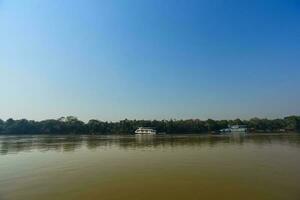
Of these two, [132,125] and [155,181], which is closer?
[155,181]

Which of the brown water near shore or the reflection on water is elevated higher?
the reflection on water

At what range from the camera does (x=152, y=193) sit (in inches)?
428

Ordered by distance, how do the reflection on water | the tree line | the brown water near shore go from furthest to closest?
the tree line, the reflection on water, the brown water near shore

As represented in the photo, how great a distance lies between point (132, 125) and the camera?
11056 centimetres

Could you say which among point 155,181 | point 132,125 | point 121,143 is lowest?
point 155,181

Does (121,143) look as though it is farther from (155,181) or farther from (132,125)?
(132,125)

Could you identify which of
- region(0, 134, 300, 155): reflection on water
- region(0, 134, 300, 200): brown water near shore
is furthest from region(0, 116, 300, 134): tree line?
region(0, 134, 300, 200): brown water near shore

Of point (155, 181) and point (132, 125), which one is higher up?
point (132, 125)

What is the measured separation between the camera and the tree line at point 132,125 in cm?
9988

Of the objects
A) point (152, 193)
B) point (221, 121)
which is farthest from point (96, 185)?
point (221, 121)

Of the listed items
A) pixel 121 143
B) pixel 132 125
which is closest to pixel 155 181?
pixel 121 143

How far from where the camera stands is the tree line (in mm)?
99875

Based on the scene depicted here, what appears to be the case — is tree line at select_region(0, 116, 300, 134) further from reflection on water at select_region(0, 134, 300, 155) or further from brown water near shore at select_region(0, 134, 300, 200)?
brown water near shore at select_region(0, 134, 300, 200)

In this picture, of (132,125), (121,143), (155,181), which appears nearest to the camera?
(155,181)
